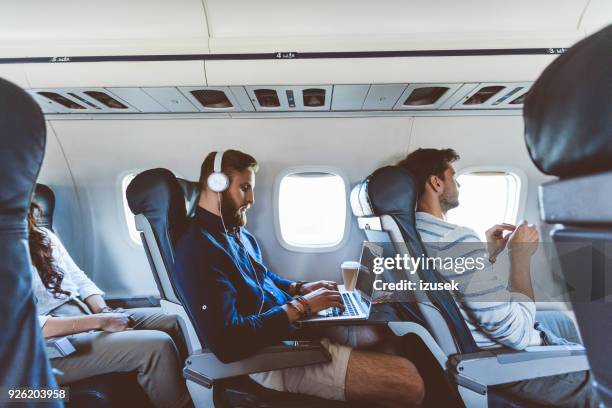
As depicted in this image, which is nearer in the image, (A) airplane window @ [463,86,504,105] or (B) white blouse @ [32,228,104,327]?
(B) white blouse @ [32,228,104,327]

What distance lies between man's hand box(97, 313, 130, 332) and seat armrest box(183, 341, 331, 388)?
74cm

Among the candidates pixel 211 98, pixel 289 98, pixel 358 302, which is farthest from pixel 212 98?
pixel 358 302

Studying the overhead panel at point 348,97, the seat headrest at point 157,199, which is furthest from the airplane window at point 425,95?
the seat headrest at point 157,199

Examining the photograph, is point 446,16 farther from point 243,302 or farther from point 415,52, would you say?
point 243,302

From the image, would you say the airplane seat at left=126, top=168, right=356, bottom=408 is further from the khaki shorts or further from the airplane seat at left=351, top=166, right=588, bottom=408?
the airplane seat at left=351, top=166, right=588, bottom=408

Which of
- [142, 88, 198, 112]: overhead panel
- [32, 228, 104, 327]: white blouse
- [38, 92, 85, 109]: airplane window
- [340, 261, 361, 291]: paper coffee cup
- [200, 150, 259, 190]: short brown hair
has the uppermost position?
[38, 92, 85, 109]: airplane window

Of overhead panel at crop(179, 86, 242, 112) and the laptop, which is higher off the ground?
overhead panel at crop(179, 86, 242, 112)

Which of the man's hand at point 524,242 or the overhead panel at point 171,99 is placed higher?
the overhead panel at point 171,99

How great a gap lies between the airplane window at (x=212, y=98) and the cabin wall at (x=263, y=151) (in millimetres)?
242

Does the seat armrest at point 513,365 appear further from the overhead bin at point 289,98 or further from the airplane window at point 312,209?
the airplane window at point 312,209

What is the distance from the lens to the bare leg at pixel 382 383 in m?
1.60

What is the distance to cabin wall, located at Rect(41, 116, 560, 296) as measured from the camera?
291 centimetres

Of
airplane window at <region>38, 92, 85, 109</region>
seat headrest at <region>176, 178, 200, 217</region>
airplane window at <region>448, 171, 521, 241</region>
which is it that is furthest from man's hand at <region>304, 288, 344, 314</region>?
airplane window at <region>38, 92, 85, 109</region>

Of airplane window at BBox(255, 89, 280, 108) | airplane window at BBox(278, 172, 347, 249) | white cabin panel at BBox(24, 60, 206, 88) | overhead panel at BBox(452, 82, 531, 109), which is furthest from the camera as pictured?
airplane window at BBox(278, 172, 347, 249)
